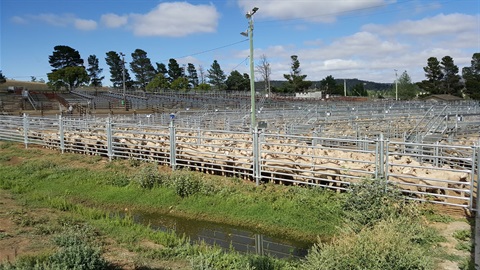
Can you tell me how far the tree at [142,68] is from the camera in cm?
11238

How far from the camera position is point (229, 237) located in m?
8.59

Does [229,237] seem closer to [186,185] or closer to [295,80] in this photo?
[186,185]

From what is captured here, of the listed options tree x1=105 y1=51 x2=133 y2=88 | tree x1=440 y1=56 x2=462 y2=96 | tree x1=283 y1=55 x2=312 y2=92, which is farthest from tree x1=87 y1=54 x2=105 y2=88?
tree x1=440 y1=56 x2=462 y2=96

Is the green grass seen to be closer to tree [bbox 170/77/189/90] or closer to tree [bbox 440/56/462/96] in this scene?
tree [bbox 170/77/189/90]

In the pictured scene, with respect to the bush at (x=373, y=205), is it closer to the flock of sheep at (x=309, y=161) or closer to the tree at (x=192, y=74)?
the flock of sheep at (x=309, y=161)

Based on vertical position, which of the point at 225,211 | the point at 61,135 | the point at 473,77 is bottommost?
the point at 225,211

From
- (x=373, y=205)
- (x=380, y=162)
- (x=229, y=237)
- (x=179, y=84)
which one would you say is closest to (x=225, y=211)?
(x=229, y=237)

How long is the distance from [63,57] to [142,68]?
66.8 ft

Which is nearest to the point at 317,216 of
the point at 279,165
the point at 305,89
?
the point at 279,165

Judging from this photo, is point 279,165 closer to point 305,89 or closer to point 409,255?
point 409,255

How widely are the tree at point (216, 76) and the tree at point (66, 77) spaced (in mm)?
36788

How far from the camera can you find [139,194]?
1127cm

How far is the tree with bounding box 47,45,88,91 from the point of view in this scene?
88250 mm

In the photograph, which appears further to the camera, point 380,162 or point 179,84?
point 179,84
